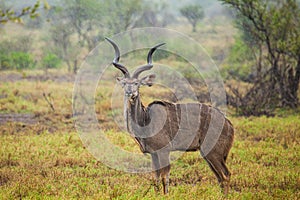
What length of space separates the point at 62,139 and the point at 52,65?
17.0 meters

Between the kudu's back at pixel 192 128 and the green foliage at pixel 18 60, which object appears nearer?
the kudu's back at pixel 192 128

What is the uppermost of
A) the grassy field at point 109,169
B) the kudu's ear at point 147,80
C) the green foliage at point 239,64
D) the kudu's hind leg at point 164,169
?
the kudu's ear at point 147,80

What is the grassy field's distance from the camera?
681cm

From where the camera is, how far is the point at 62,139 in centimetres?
1066

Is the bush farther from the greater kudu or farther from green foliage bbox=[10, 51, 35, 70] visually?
the greater kudu

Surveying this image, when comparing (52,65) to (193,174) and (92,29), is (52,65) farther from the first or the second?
(193,174)

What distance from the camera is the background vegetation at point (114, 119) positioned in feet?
23.3

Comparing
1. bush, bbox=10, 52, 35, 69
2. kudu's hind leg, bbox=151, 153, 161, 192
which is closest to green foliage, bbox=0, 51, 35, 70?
bush, bbox=10, 52, 35, 69

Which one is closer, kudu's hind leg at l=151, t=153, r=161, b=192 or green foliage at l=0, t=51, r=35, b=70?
kudu's hind leg at l=151, t=153, r=161, b=192

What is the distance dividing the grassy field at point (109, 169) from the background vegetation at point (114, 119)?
21 millimetres

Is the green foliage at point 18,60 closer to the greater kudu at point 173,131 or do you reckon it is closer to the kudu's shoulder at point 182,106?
the kudu's shoulder at point 182,106

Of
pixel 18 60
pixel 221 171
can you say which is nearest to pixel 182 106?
pixel 221 171

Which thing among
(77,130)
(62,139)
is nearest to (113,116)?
(77,130)

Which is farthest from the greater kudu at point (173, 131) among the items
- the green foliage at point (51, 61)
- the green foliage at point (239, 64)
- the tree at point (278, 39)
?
the green foliage at point (51, 61)
